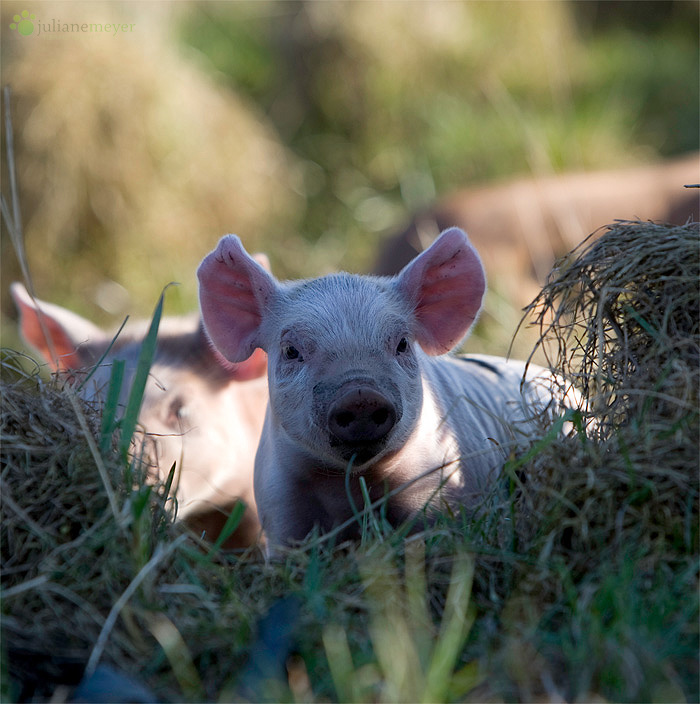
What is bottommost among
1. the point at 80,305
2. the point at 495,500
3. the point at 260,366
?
the point at 495,500

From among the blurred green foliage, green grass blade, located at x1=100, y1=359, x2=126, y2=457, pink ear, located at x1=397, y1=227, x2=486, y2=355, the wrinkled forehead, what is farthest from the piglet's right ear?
the blurred green foliage

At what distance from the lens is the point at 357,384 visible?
2.80 metres

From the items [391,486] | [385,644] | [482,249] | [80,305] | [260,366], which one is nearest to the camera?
[385,644]

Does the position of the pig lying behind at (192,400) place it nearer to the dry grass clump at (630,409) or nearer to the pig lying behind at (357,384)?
the pig lying behind at (357,384)

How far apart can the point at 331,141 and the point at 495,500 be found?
871cm

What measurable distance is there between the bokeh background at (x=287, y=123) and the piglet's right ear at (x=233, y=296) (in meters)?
3.14

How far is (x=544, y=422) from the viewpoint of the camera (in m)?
2.69

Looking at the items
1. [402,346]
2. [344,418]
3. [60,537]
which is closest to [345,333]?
[402,346]

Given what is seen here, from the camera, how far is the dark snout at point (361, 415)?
2.74 meters

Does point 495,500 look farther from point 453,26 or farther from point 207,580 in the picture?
point 453,26

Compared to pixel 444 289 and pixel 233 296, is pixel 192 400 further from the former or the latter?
pixel 444 289

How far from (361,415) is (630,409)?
0.76 metres

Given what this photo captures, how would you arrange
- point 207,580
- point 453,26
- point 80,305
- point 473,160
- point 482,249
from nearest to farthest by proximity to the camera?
point 207,580 → point 482,249 → point 80,305 → point 473,160 → point 453,26

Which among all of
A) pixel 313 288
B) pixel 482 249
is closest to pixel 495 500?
pixel 313 288
